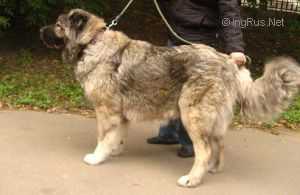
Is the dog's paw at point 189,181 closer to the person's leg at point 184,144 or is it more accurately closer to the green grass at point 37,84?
the person's leg at point 184,144

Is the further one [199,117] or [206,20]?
[206,20]

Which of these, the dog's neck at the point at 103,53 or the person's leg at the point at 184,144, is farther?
the person's leg at the point at 184,144

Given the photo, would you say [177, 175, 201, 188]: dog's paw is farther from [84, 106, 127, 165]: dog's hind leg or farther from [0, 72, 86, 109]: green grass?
[0, 72, 86, 109]: green grass

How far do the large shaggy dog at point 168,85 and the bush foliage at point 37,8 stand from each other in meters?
3.23

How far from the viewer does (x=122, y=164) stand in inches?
217

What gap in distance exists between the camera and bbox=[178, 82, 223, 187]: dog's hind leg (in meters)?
4.92

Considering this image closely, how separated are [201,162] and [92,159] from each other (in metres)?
1.16

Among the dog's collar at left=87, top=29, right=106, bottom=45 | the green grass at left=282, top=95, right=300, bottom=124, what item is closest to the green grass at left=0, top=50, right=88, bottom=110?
the dog's collar at left=87, top=29, right=106, bottom=45

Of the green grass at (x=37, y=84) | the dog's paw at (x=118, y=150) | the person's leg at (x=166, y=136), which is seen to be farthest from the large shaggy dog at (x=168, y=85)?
the green grass at (x=37, y=84)

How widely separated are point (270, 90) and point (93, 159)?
194 cm

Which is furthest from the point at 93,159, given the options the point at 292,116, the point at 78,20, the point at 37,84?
the point at 292,116

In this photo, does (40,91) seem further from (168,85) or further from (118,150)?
(168,85)

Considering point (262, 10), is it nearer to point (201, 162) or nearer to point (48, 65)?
point (48, 65)

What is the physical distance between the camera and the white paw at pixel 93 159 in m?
5.43
